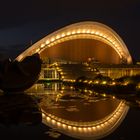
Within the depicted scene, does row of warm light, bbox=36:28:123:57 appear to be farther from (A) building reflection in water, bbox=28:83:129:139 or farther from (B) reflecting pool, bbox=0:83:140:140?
(B) reflecting pool, bbox=0:83:140:140

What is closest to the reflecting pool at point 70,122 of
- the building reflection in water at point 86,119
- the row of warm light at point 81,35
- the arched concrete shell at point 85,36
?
the building reflection in water at point 86,119

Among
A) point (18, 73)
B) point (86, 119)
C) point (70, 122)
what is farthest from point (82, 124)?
point (18, 73)

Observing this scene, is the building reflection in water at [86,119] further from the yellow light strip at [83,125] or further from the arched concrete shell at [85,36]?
the arched concrete shell at [85,36]

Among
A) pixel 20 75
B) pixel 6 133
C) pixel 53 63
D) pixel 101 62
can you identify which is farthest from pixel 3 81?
pixel 101 62

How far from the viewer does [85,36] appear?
2124 inches

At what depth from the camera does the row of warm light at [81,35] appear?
5253cm

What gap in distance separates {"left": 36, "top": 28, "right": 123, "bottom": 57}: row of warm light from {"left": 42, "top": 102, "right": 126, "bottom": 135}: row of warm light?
40857mm

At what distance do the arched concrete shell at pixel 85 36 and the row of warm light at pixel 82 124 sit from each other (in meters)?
40.5

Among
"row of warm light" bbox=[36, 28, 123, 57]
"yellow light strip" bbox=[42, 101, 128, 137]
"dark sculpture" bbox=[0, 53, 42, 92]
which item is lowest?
"yellow light strip" bbox=[42, 101, 128, 137]

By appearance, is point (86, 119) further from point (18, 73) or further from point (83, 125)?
point (18, 73)

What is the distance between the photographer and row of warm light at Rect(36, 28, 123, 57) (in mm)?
52531

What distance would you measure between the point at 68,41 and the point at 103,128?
44.9m

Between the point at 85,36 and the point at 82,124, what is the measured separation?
44.2 metres

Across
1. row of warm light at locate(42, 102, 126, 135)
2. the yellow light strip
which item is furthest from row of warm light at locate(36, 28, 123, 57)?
row of warm light at locate(42, 102, 126, 135)
